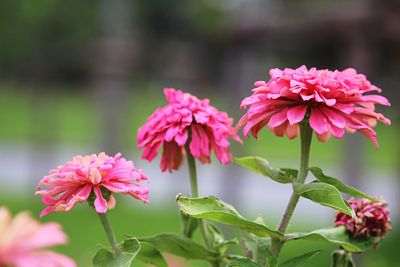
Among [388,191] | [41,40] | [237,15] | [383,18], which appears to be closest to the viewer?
[383,18]

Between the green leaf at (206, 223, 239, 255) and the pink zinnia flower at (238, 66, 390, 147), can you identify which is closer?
the pink zinnia flower at (238, 66, 390, 147)

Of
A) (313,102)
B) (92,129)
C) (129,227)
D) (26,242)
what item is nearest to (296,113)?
(313,102)

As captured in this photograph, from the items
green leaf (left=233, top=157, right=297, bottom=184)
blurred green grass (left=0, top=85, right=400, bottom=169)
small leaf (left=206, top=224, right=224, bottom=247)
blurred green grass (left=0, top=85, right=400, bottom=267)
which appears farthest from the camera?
blurred green grass (left=0, top=85, right=400, bottom=169)

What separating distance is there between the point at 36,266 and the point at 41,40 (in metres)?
11.8

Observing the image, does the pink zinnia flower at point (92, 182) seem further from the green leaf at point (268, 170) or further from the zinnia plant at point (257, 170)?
the green leaf at point (268, 170)

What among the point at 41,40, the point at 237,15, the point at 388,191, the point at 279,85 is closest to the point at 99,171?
the point at 279,85

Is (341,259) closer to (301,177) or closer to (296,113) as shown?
(301,177)

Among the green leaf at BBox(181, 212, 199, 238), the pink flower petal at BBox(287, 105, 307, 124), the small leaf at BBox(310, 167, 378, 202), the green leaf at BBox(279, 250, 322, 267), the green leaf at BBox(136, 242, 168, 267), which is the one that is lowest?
the green leaf at BBox(136, 242, 168, 267)

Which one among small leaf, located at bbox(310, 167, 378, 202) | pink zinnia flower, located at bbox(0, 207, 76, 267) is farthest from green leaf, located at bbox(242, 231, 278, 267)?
pink zinnia flower, located at bbox(0, 207, 76, 267)

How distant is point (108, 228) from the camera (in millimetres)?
944

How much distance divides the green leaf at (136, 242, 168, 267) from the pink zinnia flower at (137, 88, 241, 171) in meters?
0.12

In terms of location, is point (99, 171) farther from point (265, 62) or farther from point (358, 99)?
point (265, 62)

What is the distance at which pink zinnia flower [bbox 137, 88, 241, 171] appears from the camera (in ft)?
3.37

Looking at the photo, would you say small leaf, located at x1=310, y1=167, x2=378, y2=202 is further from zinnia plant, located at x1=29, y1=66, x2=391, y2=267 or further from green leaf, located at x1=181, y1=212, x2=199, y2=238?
green leaf, located at x1=181, y1=212, x2=199, y2=238
